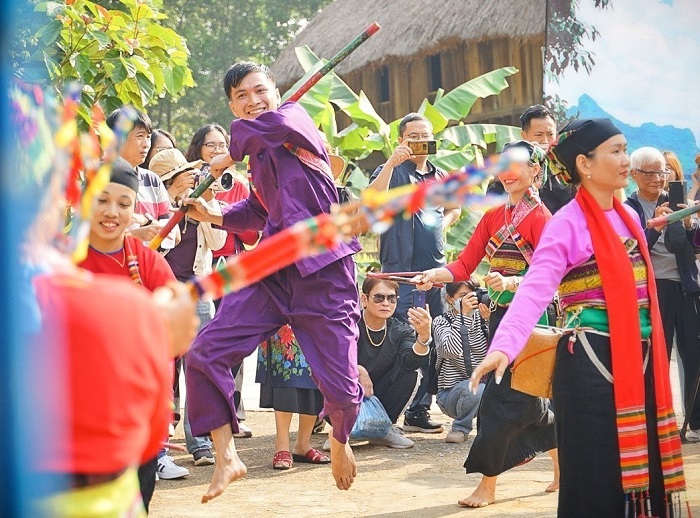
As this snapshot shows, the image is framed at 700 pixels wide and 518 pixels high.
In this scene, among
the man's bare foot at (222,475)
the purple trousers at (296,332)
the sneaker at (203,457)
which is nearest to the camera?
the man's bare foot at (222,475)

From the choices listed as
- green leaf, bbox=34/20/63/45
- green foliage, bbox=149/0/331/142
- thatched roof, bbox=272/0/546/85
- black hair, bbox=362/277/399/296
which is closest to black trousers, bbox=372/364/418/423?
black hair, bbox=362/277/399/296

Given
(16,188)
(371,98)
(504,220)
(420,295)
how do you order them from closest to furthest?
1. (16,188)
2. (504,220)
3. (420,295)
4. (371,98)

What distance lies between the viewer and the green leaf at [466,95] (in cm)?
1265

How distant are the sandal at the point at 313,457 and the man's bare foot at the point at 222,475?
7.36 feet

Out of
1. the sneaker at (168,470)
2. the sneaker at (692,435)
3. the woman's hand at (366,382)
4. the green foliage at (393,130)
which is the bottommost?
the sneaker at (168,470)

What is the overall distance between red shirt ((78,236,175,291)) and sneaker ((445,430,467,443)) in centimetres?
374

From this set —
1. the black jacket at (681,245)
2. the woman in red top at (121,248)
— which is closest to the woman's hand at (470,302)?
the black jacket at (681,245)

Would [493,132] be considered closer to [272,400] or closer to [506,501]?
[272,400]

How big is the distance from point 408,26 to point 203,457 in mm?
13674

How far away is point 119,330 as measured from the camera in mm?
1948

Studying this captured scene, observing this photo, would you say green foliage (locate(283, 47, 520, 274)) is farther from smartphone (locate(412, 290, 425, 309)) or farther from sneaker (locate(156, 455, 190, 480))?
sneaker (locate(156, 455, 190, 480))

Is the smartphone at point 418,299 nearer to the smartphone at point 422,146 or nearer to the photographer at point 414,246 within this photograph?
the photographer at point 414,246

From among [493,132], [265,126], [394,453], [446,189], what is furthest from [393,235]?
[446,189]

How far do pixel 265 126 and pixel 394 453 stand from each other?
10.3 feet
